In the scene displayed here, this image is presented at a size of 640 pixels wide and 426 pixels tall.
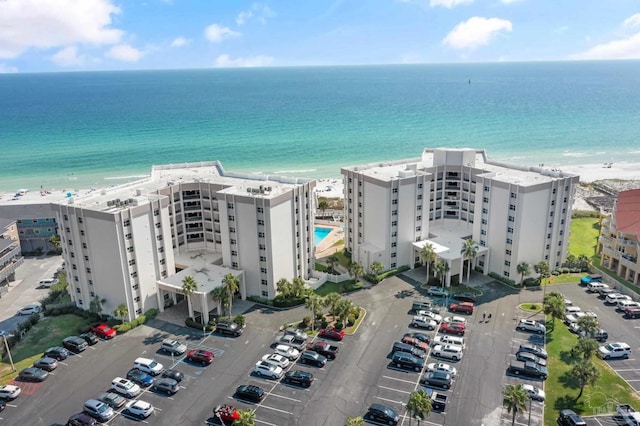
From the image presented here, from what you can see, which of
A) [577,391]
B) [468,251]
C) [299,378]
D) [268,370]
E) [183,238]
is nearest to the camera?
[577,391]

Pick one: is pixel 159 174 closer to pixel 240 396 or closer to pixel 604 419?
pixel 240 396

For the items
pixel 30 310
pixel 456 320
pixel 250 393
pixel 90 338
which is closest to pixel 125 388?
pixel 90 338

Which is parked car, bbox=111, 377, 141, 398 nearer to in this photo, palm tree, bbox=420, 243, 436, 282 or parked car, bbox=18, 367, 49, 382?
parked car, bbox=18, 367, 49, 382

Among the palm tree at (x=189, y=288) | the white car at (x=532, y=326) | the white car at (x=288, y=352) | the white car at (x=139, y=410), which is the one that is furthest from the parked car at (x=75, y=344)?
the white car at (x=532, y=326)

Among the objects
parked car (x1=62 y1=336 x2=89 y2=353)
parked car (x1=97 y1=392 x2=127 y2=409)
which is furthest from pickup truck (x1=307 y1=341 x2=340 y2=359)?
parked car (x1=62 y1=336 x2=89 y2=353)

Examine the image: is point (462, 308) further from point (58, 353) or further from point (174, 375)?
point (58, 353)

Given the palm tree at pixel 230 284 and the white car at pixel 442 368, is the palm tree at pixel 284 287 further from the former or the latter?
the white car at pixel 442 368

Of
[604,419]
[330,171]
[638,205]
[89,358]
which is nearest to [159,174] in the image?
[89,358]
